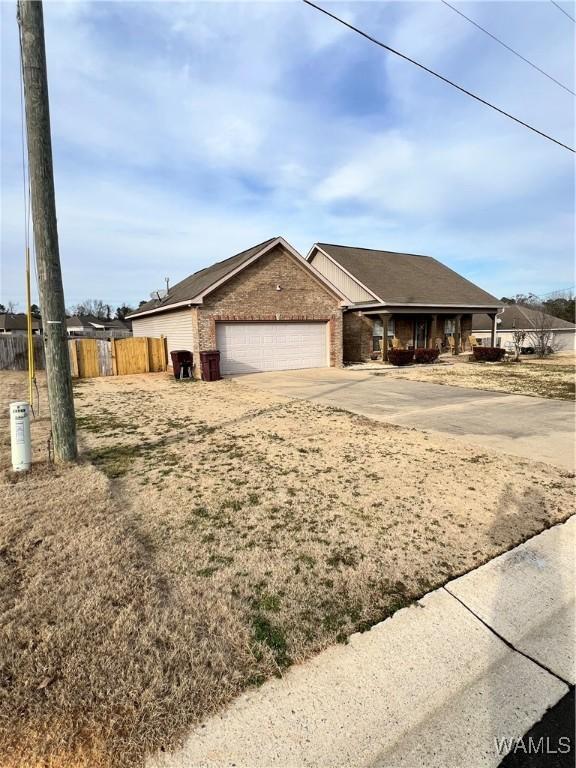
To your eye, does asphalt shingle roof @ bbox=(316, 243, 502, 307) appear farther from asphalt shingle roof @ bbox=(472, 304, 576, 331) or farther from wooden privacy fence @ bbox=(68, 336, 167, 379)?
wooden privacy fence @ bbox=(68, 336, 167, 379)

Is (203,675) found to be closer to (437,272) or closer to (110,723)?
(110,723)

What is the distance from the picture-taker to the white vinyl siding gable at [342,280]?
802 inches

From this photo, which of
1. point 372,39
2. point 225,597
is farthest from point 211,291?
point 225,597

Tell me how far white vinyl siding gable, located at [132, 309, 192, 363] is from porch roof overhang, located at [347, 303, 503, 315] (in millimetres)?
8550

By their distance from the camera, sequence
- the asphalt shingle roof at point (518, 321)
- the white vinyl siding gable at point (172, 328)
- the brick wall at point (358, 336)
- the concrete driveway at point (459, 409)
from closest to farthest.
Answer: the concrete driveway at point (459, 409) < the white vinyl siding gable at point (172, 328) < the brick wall at point (358, 336) < the asphalt shingle roof at point (518, 321)

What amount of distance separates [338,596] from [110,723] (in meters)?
1.42

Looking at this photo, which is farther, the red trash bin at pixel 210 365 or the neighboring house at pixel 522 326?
the neighboring house at pixel 522 326

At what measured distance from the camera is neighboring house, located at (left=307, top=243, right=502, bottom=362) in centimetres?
2002

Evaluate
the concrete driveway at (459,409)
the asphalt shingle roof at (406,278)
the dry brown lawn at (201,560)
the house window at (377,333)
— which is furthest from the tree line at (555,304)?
the dry brown lawn at (201,560)

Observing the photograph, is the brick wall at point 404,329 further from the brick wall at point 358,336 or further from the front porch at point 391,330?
the brick wall at point 358,336

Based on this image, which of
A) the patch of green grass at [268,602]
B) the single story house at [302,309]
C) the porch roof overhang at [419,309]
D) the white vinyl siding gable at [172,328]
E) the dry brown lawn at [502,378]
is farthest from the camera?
the porch roof overhang at [419,309]

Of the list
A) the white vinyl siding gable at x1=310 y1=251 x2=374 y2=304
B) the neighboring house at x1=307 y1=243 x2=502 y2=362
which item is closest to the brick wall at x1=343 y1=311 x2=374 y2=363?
the neighboring house at x1=307 y1=243 x2=502 y2=362

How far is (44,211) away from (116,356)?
41.1 ft

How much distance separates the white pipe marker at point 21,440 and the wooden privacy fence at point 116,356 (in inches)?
455
